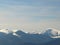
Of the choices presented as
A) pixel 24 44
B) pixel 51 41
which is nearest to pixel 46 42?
pixel 51 41

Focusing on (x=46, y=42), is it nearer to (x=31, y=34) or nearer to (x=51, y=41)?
(x=51, y=41)

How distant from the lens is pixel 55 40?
10956 centimetres

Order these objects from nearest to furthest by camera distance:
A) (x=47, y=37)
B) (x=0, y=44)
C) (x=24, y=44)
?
(x=0, y=44), (x=24, y=44), (x=47, y=37)

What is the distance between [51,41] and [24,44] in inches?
501

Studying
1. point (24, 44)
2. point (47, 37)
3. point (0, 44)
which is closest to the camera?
point (0, 44)

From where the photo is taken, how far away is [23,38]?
11756 centimetres

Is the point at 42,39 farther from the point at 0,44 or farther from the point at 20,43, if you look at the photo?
the point at 0,44

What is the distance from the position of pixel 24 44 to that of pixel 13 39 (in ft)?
26.2

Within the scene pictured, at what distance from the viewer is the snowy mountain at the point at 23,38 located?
110 metres

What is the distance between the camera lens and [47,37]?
117 m

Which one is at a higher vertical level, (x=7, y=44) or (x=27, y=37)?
(x=27, y=37)

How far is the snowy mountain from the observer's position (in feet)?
361

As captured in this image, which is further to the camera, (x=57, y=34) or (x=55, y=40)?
(x=57, y=34)

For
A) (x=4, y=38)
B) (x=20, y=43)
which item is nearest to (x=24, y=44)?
(x=20, y=43)
